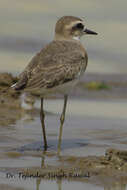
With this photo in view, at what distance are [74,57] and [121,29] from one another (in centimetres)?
930

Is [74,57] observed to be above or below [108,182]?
above

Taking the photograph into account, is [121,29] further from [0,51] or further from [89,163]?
[89,163]

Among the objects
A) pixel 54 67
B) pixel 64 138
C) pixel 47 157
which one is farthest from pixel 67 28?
pixel 47 157

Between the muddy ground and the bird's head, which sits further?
the bird's head

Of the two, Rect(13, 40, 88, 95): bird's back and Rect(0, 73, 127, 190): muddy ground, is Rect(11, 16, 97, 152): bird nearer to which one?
Rect(13, 40, 88, 95): bird's back

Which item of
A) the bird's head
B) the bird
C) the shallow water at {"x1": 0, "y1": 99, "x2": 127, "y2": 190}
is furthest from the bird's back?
the shallow water at {"x1": 0, "y1": 99, "x2": 127, "y2": 190}

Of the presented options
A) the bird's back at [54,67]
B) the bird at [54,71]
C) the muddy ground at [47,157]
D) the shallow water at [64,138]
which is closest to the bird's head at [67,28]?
the bird at [54,71]

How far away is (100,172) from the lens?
23.0ft

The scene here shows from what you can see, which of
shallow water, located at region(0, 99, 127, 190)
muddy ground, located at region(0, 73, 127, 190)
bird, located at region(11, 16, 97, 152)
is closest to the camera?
shallow water, located at region(0, 99, 127, 190)

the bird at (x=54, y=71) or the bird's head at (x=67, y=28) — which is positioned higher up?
the bird's head at (x=67, y=28)

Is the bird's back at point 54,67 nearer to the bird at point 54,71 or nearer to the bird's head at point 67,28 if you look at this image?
the bird at point 54,71

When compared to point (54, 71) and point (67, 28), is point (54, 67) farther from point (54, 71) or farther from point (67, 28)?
point (67, 28)

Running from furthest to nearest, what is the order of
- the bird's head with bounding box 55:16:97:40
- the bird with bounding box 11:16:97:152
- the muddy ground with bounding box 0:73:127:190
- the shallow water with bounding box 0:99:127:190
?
the bird's head with bounding box 55:16:97:40 < the bird with bounding box 11:16:97:152 < the muddy ground with bounding box 0:73:127:190 < the shallow water with bounding box 0:99:127:190

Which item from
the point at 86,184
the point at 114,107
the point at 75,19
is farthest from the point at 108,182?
the point at 114,107
